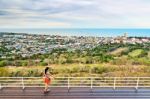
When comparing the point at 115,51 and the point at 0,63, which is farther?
the point at 115,51

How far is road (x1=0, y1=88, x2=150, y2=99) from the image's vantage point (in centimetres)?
1405

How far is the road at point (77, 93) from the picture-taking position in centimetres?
1405

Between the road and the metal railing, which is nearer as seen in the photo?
the road

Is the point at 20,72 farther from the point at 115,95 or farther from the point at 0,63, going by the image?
the point at 115,95

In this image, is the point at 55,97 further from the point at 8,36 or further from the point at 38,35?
the point at 38,35

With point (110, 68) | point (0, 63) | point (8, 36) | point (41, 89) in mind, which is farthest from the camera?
point (8, 36)

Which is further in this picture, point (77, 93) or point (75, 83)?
point (75, 83)

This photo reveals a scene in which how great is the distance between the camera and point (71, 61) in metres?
40.2

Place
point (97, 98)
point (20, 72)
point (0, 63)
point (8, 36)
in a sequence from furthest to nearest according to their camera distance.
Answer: point (8, 36), point (0, 63), point (20, 72), point (97, 98)

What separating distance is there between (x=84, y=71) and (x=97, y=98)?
19516mm

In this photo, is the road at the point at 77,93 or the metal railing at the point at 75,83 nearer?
the road at the point at 77,93

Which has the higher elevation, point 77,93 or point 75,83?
A: point 75,83

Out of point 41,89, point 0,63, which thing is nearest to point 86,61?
point 0,63

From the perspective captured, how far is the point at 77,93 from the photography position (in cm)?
1455
